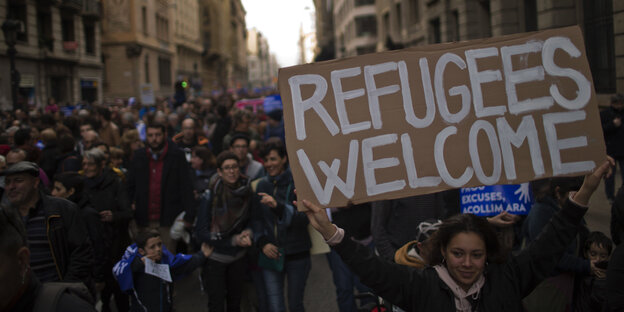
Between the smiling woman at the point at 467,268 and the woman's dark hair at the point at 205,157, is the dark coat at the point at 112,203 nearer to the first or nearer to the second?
the woman's dark hair at the point at 205,157

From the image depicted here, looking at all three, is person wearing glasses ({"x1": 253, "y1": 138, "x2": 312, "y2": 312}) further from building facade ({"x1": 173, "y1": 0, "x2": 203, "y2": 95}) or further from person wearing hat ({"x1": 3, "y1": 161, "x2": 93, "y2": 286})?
building facade ({"x1": 173, "y1": 0, "x2": 203, "y2": 95})

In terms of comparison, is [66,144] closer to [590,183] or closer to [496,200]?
[496,200]

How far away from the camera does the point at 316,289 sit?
21.9 ft

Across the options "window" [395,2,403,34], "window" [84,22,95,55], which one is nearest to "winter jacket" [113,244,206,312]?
"window" [395,2,403,34]

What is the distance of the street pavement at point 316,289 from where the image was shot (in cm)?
618

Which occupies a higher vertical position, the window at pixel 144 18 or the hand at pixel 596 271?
the window at pixel 144 18

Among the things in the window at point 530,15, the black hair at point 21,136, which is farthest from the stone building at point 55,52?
the window at point 530,15

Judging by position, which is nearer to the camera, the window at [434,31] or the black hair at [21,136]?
the black hair at [21,136]

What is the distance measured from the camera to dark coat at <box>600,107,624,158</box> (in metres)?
9.09

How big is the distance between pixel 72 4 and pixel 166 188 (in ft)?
99.4

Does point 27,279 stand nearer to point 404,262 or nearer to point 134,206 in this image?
point 404,262

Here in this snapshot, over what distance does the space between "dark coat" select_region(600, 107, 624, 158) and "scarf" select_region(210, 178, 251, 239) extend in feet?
22.6

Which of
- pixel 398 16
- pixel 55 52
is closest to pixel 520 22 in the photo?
pixel 398 16

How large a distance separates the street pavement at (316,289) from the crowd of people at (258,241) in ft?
1.80
